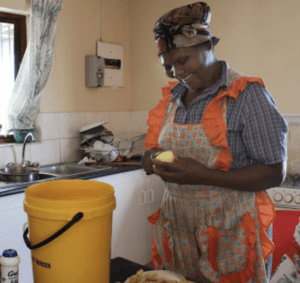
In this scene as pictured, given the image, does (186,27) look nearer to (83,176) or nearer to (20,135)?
(83,176)

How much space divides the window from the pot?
39 centimetres

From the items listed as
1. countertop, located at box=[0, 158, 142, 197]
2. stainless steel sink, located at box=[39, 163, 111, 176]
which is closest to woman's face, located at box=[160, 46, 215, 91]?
countertop, located at box=[0, 158, 142, 197]

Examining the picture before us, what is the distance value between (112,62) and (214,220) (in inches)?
88.3

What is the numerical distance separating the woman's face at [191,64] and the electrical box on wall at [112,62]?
194 centimetres

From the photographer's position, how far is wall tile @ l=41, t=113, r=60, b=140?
2.68 metres

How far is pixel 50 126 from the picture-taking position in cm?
272

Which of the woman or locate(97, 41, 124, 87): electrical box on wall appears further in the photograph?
locate(97, 41, 124, 87): electrical box on wall

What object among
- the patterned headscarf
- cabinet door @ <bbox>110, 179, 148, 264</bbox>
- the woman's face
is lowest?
cabinet door @ <bbox>110, 179, 148, 264</bbox>

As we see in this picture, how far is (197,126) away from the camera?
1261mm

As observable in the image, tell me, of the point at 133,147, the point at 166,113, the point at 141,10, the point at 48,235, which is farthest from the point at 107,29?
the point at 48,235

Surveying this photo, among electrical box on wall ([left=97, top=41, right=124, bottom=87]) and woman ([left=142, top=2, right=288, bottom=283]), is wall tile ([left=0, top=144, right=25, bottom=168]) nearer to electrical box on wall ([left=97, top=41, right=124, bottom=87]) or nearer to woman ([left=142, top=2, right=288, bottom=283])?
electrical box on wall ([left=97, top=41, right=124, bottom=87])

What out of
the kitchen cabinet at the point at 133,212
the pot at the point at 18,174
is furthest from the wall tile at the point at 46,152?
the kitchen cabinet at the point at 133,212

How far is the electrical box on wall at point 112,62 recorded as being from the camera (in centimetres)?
308

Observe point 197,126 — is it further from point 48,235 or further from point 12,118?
point 12,118
